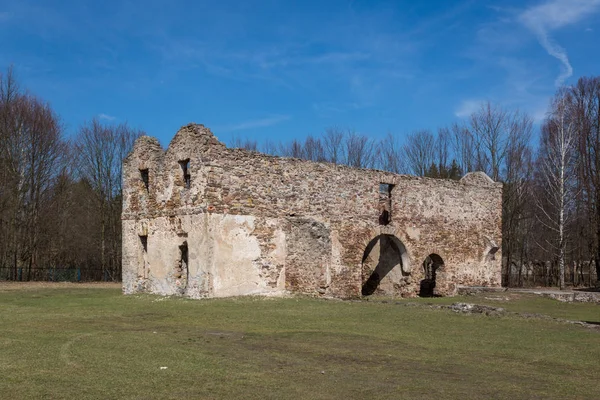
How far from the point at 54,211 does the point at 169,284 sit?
19935 mm

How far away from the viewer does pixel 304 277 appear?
20.5 metres

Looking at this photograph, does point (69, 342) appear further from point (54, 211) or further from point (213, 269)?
point (54, 211)

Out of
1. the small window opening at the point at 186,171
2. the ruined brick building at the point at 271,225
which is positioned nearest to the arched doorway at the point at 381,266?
the ruined brick building at the point at 271,225

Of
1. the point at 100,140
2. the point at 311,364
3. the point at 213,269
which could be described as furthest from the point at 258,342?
the point at 100,140

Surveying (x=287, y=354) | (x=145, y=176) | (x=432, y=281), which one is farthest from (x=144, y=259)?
(x=287, y=354)

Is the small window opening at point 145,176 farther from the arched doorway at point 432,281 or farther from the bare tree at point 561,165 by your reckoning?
the bare tree at point 561,165

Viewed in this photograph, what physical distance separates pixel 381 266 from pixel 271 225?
6483 mm

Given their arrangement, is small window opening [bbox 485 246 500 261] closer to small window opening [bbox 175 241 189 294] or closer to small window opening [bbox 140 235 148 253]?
small window opening [bbox 175 241 189 294]

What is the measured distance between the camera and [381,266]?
2505 cm

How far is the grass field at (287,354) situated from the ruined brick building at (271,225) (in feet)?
11.3

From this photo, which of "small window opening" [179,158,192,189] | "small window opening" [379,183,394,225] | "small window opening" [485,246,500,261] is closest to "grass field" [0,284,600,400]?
"small window opening" [179,158,192,189]

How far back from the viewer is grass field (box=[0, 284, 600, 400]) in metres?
7.18

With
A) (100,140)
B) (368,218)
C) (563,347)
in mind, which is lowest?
(563,347)

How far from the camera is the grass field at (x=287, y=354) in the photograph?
7.18 m
